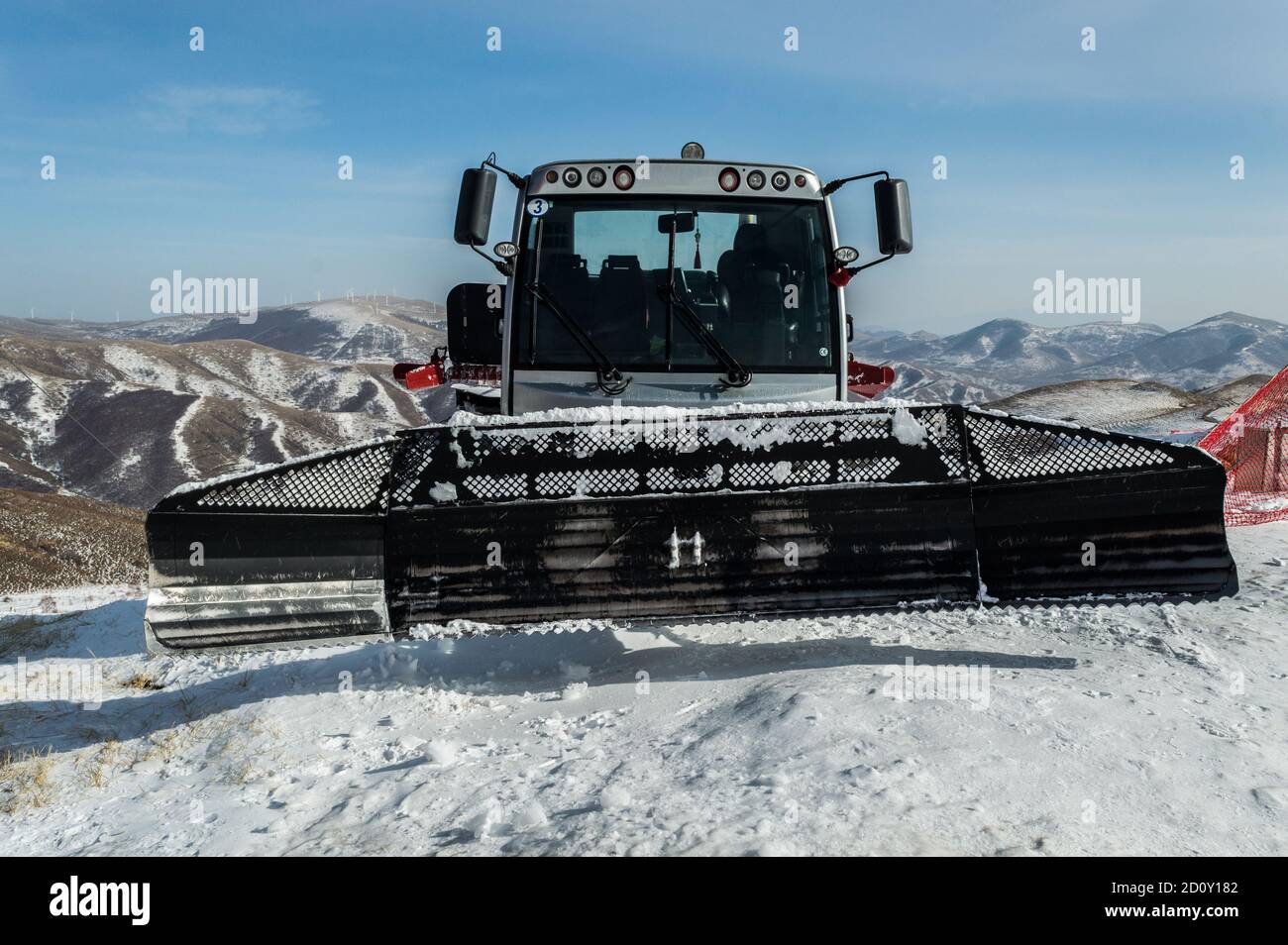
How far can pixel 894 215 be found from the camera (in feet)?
17.7

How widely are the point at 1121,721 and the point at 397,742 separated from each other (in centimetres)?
285

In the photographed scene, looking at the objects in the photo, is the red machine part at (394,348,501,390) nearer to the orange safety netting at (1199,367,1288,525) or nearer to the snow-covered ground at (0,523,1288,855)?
the snow-covered ground at (0,523,1288,855)

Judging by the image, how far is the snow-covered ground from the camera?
286 centimetres

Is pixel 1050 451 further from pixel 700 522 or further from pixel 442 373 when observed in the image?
pixel 442 373

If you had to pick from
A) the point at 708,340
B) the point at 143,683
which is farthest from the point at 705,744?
the point at 143,683

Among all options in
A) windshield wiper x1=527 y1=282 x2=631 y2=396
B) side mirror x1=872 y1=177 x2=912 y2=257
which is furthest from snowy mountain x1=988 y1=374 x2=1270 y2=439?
windshield wiper x1=527 y1=282 x2=631 y2=396

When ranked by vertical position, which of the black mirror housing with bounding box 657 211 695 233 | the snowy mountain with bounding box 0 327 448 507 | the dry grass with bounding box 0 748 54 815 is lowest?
the dry grass with bounding box 0 748 54 815

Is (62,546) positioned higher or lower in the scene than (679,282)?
lower

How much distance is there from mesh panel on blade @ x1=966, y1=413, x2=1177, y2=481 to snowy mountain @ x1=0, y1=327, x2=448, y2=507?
98.0 feet

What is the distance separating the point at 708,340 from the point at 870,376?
2.39 metres

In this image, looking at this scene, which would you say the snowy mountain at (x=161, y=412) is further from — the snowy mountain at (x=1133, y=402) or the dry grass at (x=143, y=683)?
the dry grass at (x=143, y=683)

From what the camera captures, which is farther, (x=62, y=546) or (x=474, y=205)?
(x=62, y=546)

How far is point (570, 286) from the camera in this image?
5.66 m
